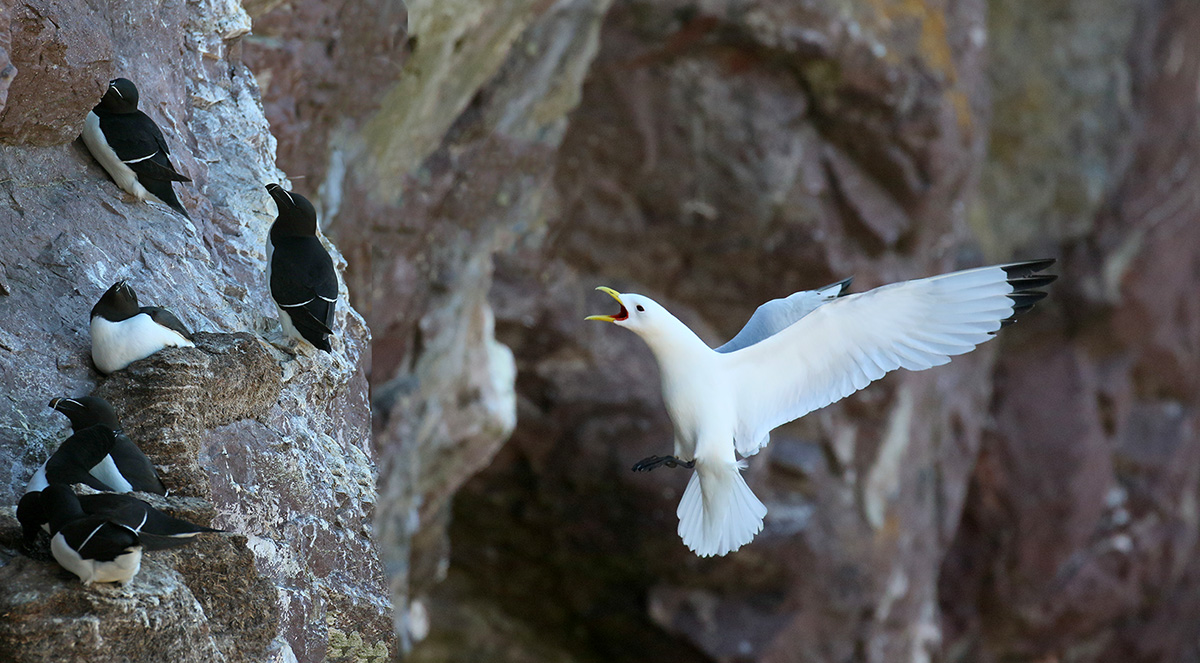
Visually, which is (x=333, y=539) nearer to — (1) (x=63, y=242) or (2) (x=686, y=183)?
(1) (x=63, y=242)

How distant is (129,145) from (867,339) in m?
2.17

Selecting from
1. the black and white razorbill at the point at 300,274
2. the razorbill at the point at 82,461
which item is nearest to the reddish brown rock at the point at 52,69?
the black and white razorbill at the point at 300,274

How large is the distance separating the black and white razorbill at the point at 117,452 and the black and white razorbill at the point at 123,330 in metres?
0.19

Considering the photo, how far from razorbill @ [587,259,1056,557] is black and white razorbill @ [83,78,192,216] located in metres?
1.31

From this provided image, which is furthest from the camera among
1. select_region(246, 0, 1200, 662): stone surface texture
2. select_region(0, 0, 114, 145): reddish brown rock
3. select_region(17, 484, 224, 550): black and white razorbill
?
select_region(246, 0, 1200, 662): stone surface texture

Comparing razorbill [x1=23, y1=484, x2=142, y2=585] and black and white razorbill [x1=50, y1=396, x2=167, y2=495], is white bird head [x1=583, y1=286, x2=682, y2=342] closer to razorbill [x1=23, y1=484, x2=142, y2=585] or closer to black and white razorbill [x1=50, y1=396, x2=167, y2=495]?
black and white razorbill [x1=50, y1=396, x2=167, y2=495]

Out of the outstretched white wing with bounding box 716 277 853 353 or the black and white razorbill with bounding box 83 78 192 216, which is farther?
the outstretched white wing with bounding box 716 277 853 353

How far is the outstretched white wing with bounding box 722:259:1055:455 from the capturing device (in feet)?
10.8

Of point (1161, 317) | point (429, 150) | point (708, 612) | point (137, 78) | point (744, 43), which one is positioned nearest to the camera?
point (137, 78)

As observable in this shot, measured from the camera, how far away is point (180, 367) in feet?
8.27

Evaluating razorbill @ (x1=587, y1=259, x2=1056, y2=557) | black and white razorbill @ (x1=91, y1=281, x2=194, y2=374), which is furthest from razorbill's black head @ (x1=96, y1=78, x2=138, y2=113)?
razorbill @ (x1=587, y1=259, x2=1056, y2=557)

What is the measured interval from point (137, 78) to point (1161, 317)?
8.83 metres

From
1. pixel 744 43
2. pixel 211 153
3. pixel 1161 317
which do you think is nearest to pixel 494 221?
pixel 744 43

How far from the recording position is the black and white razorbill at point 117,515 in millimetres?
2031
